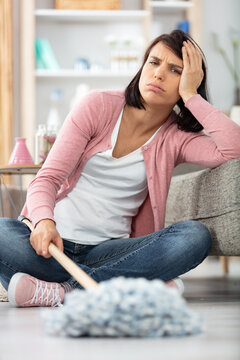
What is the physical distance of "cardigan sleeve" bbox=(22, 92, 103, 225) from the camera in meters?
1.56

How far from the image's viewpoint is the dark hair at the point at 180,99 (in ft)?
5.94

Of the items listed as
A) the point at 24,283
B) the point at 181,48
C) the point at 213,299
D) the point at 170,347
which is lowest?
the point at 213,299

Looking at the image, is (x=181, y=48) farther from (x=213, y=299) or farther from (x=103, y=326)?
(x=103, y=326)

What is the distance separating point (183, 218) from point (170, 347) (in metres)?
1.10

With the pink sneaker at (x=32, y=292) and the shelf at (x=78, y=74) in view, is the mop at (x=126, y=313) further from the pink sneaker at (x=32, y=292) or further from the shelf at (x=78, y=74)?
the shelf at (x=78, y=74)

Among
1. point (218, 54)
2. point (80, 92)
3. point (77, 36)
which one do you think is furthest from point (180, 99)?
point (218, 54)

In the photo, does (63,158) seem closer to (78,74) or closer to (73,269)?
(73,269)

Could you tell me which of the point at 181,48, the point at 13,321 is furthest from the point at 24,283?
the point at 181,48

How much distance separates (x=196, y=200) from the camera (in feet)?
6.39

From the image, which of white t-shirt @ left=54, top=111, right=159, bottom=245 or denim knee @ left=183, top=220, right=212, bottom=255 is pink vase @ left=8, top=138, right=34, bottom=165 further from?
denim knee @ left=183, top=220, right=212, bottom=255

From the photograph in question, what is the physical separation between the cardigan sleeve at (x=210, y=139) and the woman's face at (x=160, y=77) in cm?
6

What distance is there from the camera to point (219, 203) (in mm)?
1796

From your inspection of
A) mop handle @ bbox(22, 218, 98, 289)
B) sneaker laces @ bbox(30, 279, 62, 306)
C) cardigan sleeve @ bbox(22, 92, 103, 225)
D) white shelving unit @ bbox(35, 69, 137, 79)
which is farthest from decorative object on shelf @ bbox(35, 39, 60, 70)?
mop handle @ bbox(22, 218, 98, 289)

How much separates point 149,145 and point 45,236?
48 centimetres
